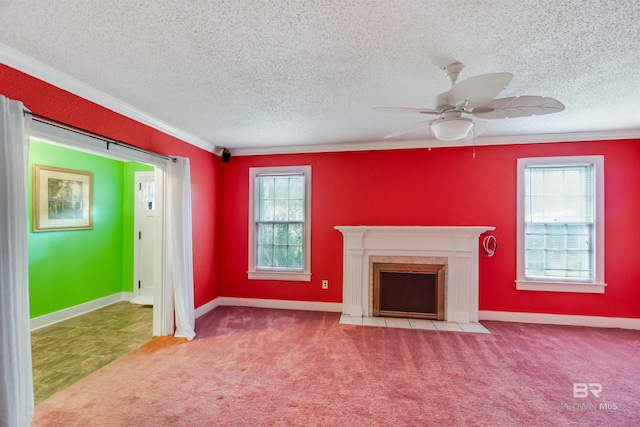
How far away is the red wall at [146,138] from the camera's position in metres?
1.99

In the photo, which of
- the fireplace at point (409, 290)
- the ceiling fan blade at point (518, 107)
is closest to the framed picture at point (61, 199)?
the fireplace at point (409, 290)

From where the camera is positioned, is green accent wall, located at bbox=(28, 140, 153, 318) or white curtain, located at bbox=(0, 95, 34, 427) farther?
green accent wall, located at bbox=(28, 140, 153, 318)

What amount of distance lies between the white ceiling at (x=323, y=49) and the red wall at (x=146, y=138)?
19 centimetres

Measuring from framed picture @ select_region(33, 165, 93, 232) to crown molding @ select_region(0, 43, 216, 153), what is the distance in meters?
1.86

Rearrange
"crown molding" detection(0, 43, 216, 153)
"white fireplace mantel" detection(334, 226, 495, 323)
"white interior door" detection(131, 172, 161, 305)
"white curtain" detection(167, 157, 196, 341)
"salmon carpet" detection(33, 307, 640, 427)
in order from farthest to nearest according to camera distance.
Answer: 1. "white interior door" detection(131, 172, 161, 305)
2. "white fireplace mantel" detection(334, 226, 495, 323)
3. "white curtain" detection(167, 157, 196, 341)
4. "salmon carpet" detection(33, 307, 640, 427)
5. "crown molding" detection(0, 43, 216, 153)

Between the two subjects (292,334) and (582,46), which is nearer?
(582,46)

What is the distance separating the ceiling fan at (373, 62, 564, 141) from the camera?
5.18 feet

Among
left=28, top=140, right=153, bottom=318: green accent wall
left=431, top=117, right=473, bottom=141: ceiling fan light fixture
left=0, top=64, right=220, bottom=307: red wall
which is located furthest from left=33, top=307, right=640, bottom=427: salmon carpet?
left=431, top=117, right=473, bottom=141: ceiling fan light fixture

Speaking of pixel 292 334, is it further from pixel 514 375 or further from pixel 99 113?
pixel 99 113

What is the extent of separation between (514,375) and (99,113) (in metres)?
4.28

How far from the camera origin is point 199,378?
2457mm

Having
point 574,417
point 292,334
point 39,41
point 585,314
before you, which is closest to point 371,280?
point 292,334

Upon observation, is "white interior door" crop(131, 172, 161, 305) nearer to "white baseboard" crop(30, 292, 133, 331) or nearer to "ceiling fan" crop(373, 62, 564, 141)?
"white baseboard" crop(30, 292, 133, 331)

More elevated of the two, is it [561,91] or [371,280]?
[561,91]
